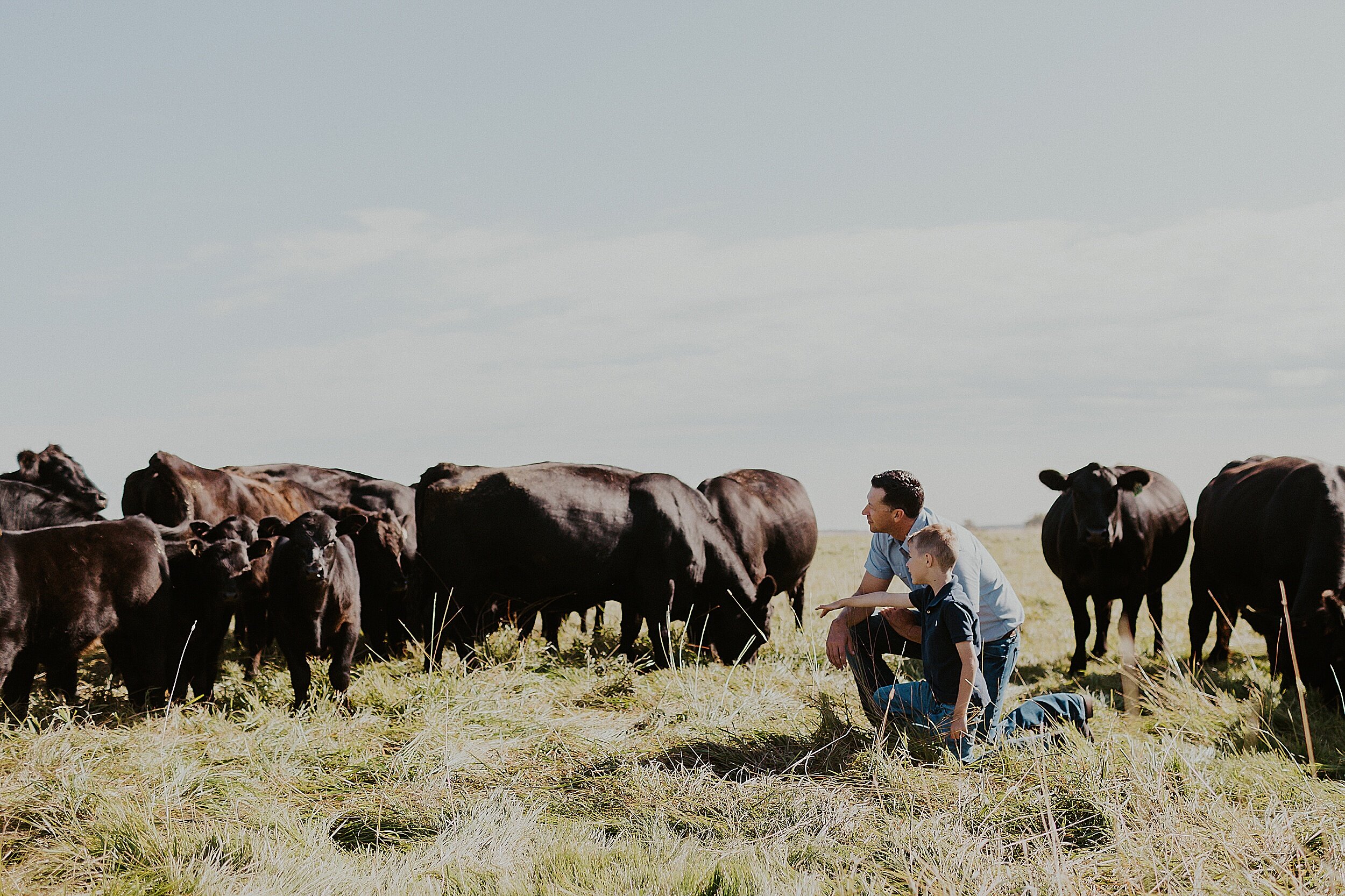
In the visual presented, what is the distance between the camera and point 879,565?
6738 mm

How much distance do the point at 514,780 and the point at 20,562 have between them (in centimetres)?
408

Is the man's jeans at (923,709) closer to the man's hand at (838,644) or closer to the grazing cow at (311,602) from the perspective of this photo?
the man's hand at (838,644)

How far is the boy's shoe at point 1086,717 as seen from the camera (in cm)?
630

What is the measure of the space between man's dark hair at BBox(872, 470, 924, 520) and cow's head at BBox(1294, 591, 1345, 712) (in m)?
3.54

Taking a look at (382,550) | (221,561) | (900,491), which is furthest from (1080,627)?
(221,561)

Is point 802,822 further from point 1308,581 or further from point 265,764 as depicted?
point 1308,581

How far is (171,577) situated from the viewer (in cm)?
841

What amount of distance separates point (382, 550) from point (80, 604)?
9.80 feet

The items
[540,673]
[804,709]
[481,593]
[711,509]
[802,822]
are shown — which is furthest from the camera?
[711,509]

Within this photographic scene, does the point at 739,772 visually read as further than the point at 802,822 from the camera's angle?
Yes

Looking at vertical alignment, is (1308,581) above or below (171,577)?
below

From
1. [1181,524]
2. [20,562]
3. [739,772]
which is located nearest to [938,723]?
[739,772]

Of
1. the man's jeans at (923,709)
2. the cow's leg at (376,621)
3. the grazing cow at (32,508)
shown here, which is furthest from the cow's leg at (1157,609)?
the grazing cow at (32,508)

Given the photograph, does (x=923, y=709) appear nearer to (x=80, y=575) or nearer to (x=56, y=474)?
(x=80, y=575)
